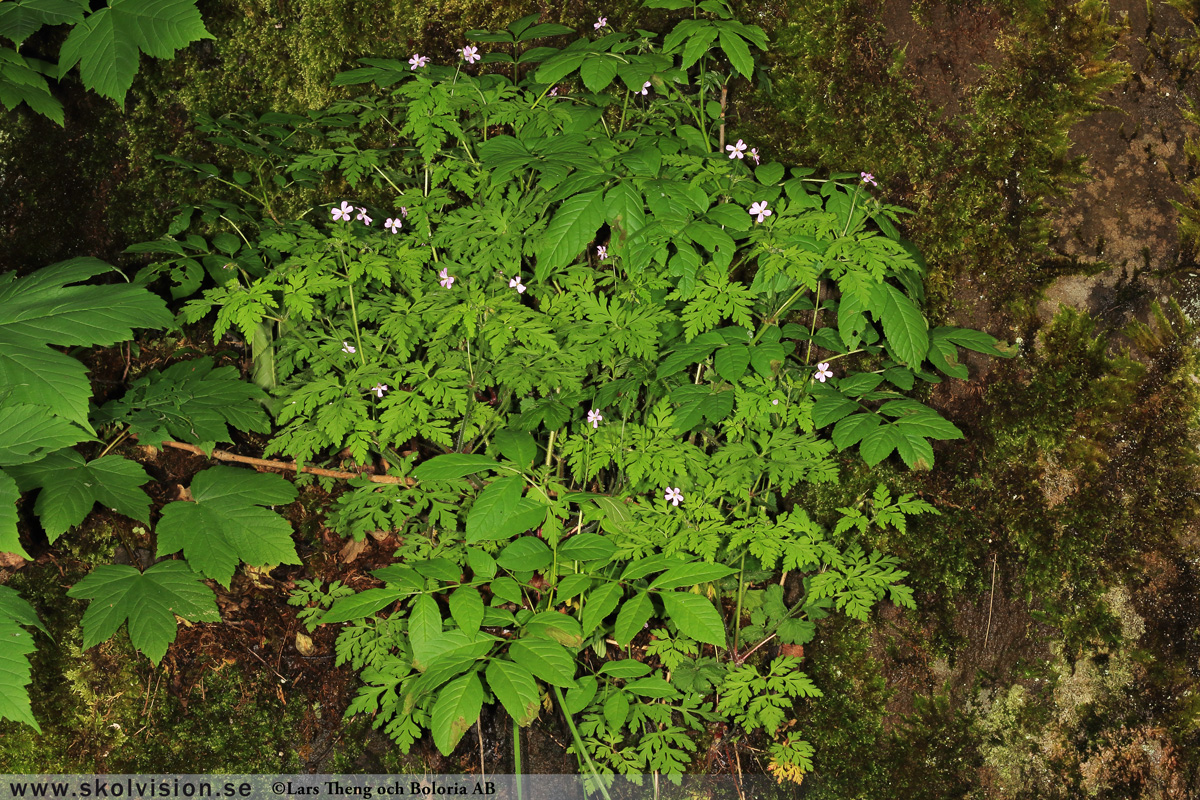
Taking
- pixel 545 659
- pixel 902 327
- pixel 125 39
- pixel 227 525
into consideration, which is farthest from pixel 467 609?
pixel 125 39

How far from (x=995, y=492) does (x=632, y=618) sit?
128 cm

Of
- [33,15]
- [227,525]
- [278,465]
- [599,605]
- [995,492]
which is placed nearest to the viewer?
[599,605]

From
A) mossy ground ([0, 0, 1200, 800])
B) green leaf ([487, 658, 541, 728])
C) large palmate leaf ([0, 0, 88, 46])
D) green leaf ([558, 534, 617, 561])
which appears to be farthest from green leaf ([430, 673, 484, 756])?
large palmate leaf ([0, 0, 88, 46])

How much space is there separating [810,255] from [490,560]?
1147mm

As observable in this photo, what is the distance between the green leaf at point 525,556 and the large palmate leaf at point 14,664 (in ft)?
3.39

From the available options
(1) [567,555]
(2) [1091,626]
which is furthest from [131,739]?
(2) [1091,626]

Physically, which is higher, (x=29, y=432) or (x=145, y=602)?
(x=29, y=432)

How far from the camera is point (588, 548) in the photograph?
2.11 m

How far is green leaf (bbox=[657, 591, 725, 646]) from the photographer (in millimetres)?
1935

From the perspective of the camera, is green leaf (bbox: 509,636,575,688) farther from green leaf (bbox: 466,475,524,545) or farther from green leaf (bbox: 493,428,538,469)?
green leaf (bbox: 493,428,538,469)

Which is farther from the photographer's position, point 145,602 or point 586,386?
point 586,386

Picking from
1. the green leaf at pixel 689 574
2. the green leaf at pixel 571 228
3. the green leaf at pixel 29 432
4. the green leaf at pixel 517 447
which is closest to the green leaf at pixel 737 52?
the green leaf at pixel 571 228

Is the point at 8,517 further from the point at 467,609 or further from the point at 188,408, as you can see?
the point at 467,609

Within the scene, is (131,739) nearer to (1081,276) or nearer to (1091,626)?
(1091,626)
